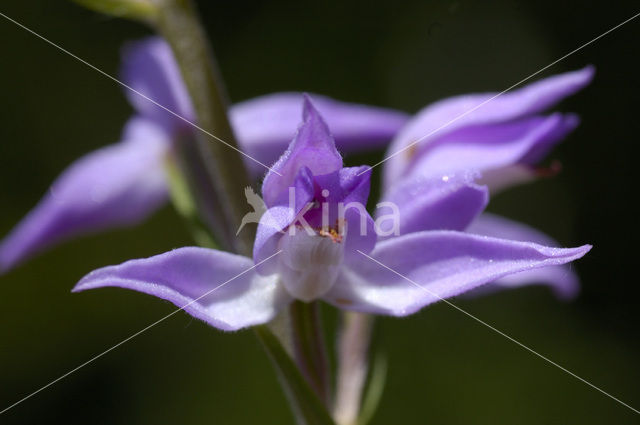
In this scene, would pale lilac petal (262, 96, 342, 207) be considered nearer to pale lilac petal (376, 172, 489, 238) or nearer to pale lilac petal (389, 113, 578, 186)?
pale lilac petal (376, 172, 489, 238)

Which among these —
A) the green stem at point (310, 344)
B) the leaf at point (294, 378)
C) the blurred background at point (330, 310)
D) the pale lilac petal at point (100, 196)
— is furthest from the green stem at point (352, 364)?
the blurred background at point (330, 310)

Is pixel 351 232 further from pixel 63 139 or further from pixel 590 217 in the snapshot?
pixel 590 217

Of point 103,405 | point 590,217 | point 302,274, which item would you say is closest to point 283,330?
point 302,274

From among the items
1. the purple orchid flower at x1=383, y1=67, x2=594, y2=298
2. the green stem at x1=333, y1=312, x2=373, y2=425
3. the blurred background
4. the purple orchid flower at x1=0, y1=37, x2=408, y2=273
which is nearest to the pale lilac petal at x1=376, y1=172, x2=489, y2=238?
the purple orchid flower at x1=383, y1=67, x2=594, y2=298

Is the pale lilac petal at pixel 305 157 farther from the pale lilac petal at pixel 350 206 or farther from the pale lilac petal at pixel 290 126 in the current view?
the pale lilac petal at pixel 290 126

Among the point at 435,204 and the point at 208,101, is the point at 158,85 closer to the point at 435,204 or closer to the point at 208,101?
the point at 208,101

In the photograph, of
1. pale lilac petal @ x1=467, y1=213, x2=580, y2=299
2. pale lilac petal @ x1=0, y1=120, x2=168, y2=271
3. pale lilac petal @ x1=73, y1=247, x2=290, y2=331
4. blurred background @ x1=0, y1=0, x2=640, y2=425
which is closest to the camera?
pale lilac petal @ x1=73, y1=247, x2=290, y2=331
